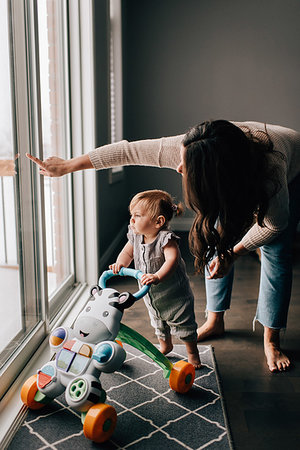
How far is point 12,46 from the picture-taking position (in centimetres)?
158

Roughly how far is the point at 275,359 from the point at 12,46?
1629 millimetres

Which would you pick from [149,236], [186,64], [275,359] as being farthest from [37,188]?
[186,64]

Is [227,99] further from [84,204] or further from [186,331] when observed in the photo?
[186,331]

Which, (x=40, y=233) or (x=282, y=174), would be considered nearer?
(x=282, y=174)

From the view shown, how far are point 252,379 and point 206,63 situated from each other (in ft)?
12.0

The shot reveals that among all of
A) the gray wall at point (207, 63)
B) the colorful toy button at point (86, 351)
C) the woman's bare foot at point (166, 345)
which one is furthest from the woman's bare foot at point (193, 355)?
the gray wall at point (207, 63)

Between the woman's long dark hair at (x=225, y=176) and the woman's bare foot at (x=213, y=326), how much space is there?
741 mm

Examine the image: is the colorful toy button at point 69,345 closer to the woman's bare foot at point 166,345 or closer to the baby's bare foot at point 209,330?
the woman's bare foot at point 166,345

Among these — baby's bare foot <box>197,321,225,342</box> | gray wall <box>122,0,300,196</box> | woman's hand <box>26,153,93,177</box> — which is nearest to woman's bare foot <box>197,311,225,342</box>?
baby's bare foot <box>197,321,225,342</box>

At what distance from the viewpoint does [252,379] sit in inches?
64.1

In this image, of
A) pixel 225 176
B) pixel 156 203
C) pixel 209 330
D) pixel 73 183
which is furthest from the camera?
pixel 73 183

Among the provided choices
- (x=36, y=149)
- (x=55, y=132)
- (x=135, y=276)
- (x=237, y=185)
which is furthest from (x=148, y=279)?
(x=55, y=132)

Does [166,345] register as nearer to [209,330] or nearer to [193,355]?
[193,355]

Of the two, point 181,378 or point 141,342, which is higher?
point 141,342
